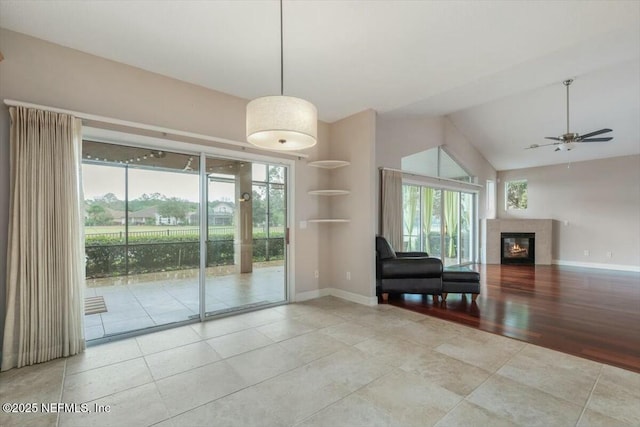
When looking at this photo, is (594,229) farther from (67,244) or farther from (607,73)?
(67,244)

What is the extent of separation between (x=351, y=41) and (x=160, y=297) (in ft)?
12.1

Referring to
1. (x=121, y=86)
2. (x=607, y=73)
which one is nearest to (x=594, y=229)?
(x=607, y=73)

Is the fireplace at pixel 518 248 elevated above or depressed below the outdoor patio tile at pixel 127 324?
above

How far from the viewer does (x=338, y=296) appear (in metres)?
4.92

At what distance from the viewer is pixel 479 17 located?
8.13ft

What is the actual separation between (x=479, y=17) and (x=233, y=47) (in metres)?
2.27

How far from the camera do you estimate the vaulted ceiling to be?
2.38 metres

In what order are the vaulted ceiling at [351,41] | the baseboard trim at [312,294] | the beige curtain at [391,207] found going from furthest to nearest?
the beige curtain at [391,207] < the baseboard trim at [312,294] < the vaulted ceiling at [351,41]

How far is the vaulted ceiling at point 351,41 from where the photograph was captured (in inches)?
93.7

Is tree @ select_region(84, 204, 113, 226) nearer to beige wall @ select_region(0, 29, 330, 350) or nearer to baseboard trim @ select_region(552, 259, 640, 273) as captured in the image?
beige wall @ select_region(0, 29, 330, 350)

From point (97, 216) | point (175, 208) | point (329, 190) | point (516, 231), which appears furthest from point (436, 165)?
point (97, 216)

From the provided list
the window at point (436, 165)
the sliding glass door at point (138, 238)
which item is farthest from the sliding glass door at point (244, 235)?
the window at point (436, 165)

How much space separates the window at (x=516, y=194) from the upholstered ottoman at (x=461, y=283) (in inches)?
235

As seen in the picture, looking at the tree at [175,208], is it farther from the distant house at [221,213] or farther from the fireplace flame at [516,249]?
the fireplace flame at [516,249]
